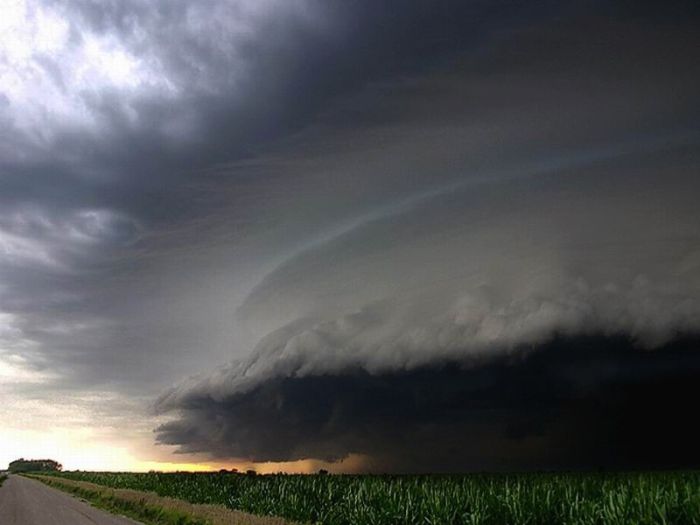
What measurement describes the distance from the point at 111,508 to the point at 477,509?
36737mm

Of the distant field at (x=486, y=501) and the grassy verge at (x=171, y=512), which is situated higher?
the distant field at (x=486, y=501)

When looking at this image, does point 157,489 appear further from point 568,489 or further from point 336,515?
point 568,489

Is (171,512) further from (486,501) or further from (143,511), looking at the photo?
(486,501)

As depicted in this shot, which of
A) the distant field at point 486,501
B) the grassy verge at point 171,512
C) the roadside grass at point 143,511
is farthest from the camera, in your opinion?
the roadside grass at point 143,511

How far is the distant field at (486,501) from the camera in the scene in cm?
1922

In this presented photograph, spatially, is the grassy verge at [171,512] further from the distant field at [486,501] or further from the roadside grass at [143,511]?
the distant field at [486,501]

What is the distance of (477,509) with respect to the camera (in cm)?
2464

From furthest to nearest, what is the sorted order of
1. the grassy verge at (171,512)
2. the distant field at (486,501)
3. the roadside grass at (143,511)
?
1. the roadside grass at (143,511)
2. the grassy verge at (171,512)
3. the distant field at (486,501)

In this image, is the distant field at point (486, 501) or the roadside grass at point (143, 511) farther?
the roadside grass at point (143, 511)

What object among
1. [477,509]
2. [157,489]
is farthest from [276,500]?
[157,489]

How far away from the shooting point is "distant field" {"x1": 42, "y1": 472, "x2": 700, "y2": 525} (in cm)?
1922

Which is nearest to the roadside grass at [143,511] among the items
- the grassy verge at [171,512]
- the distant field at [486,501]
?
the grassy verge at [171,512]

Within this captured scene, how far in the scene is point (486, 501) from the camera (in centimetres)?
2542

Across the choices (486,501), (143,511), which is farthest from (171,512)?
(486,501)
